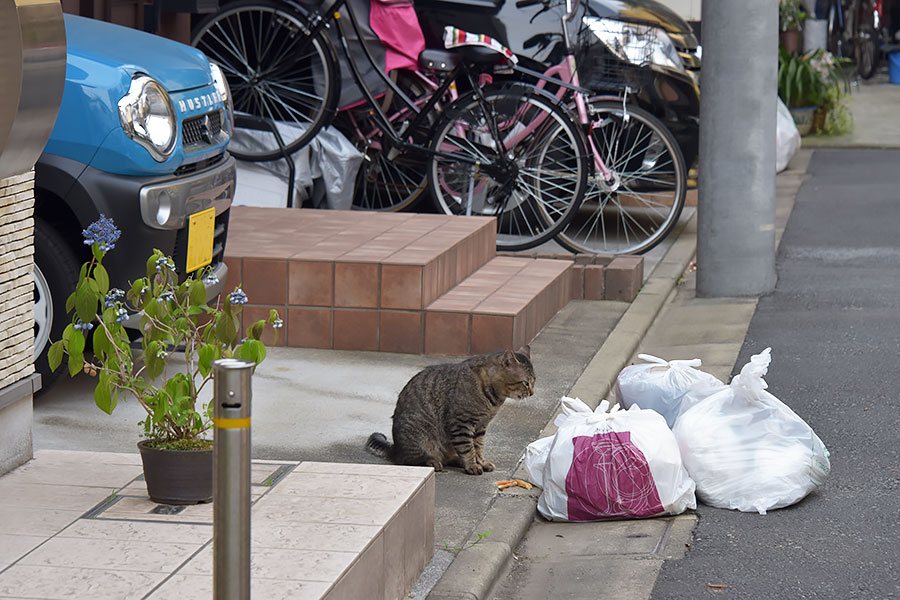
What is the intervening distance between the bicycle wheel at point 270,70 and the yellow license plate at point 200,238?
3.23 meters

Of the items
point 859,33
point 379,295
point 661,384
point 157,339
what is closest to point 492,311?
point 379,295

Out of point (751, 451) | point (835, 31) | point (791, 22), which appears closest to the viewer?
point (751, 451)

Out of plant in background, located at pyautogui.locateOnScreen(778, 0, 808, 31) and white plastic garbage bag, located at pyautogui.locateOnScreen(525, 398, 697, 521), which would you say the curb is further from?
plant in background, located at pyautogui.locateOnScreen(778, 0, 808, 31)

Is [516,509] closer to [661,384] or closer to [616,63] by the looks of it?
[661,384]

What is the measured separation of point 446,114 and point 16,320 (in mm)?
4795

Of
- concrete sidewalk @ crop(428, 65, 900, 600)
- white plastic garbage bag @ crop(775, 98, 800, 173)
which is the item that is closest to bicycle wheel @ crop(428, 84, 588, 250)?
concrete sidewalk @ crop(428, 65, 900, 600)

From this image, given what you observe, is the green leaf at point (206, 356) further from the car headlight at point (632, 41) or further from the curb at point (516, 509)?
the car headlight at point (632, 41)

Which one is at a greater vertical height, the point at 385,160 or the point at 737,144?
the point at 737,144

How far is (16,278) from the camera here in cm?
385

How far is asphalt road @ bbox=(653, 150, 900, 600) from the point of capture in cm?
394

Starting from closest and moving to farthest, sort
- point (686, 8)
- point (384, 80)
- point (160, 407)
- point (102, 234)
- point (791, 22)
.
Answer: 1. point (160, 407)
2. point (102, 234)
3. point (384, 80)
4. point (686, 8)
5. point (791, 22)

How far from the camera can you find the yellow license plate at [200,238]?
17.2 feet

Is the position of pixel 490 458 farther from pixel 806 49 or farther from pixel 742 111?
pixel 806 49

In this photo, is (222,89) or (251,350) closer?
(251,350)
